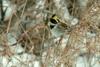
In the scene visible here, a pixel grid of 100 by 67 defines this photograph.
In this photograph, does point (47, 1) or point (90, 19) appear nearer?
point (90, 19)

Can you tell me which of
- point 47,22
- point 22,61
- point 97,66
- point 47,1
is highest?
point 47,1

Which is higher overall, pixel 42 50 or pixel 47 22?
pixel 47 22

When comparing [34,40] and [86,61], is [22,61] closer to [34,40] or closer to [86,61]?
[34,40]

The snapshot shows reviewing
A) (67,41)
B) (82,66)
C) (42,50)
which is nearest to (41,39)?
(42,50)

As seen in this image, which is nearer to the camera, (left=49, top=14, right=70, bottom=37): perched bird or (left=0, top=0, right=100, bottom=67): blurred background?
(left=0, top=0, right=100, bottom=67): blurred background

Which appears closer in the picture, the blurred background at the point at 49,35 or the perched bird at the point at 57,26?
the blurred background at the point at 49,35

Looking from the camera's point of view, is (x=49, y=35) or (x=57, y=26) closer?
(x=49, y=35)

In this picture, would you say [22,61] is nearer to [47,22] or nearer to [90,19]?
[47,22]

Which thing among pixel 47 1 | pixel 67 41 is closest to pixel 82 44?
pixel 67 41

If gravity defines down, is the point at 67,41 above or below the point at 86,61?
above
